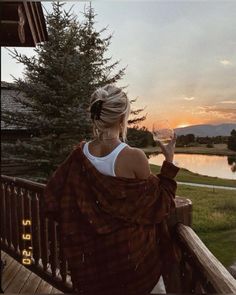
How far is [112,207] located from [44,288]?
1.28 metres

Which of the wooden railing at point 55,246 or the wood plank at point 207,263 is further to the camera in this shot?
the wooden railing at point 55,246

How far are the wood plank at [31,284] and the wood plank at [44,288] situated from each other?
0.07ft

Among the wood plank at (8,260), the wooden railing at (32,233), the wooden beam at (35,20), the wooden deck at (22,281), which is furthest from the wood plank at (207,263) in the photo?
the wood plank at (8,260)

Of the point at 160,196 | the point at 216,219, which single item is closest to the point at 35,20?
the point at 160,196

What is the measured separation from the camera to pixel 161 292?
1.31m

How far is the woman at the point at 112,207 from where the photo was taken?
3.79 feet

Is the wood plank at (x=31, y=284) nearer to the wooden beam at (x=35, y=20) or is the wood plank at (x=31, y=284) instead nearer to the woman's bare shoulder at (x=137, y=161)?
the woman's bare shoulder at (x=137, y=161)

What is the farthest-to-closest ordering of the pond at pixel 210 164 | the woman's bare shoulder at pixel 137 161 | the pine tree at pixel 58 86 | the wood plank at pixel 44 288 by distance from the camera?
1. the pine tree at pixel 58 86
2. the pond at pixel 210 164
3. the wood plank at pixel 44 288
4. the woman's bare shoulder at pixel 137 161

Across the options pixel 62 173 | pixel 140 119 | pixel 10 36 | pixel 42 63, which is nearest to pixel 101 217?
pixel 62 173

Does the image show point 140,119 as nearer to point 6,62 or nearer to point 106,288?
point 6,62

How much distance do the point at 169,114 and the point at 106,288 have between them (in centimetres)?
162

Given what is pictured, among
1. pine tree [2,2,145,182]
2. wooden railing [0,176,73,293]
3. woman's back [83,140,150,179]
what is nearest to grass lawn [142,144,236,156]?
wooden railing [0,176,73,293]

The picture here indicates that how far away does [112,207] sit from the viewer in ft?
3.79
